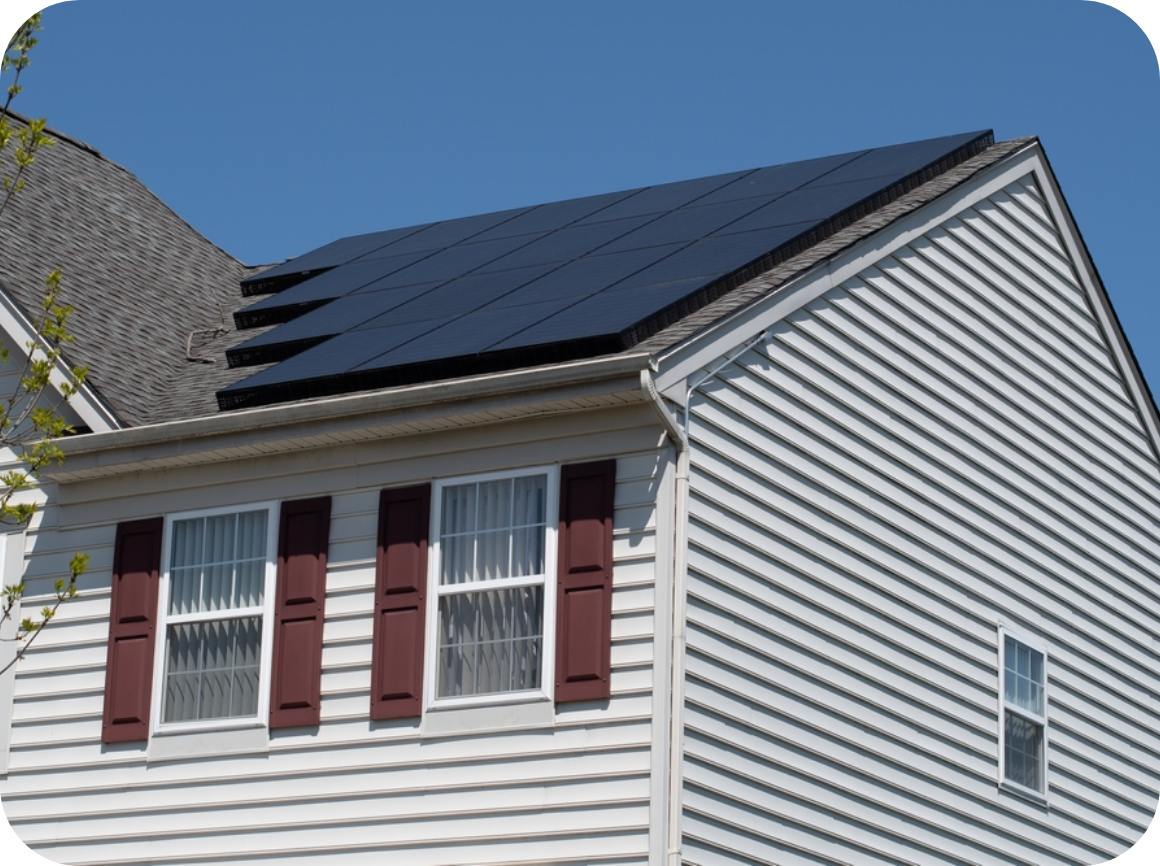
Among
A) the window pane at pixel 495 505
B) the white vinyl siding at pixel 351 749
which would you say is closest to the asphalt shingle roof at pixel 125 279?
the white vinyl siding at pixel 351 749

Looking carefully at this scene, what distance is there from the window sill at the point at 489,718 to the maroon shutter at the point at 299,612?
3.41 ft

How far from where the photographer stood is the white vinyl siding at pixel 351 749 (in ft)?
38.3

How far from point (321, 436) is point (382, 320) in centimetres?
193

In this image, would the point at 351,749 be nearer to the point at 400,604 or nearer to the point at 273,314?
the point at 400,604

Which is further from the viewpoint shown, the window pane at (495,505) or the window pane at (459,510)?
the window pane at (459,510)

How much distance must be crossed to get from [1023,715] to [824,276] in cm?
455

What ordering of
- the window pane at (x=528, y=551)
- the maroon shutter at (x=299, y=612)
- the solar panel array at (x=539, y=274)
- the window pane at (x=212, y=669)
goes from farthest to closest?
the window pane at (x=212, y=669) < the solar panel array at (x=539, y=274) < the maroon shutter at (x=299, y=612) < the window pane at (x=528, y=551)

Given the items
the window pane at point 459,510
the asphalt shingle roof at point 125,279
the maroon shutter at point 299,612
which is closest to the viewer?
the window pane at point 459,510

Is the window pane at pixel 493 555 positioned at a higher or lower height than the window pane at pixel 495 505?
lower

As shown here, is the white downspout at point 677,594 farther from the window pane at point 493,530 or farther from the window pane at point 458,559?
the window pane at point 458,559

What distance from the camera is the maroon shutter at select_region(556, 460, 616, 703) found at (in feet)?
38.6

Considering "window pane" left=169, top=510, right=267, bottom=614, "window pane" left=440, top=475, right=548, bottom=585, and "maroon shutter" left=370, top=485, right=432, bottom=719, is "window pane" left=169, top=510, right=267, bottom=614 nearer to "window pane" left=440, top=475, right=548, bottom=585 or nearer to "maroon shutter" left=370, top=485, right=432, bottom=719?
"maroon shutter" left=370, top=485, right=432, bottom=719

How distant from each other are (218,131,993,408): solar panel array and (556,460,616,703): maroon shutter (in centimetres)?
96

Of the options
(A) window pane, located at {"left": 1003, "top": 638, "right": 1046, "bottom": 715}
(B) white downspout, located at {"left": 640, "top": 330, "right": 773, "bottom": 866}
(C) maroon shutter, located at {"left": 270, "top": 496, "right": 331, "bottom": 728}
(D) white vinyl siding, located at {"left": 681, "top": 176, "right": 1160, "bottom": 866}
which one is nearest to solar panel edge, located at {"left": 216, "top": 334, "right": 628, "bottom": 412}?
(B) white downspout, located at {"left": 640, "top": 330, "right": 773, "bottom": 866}
